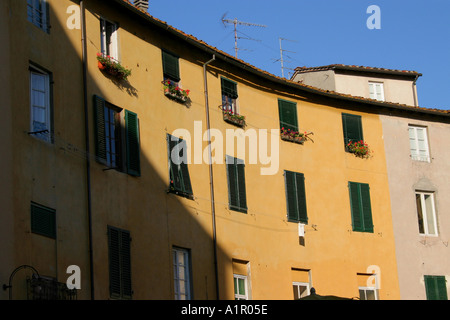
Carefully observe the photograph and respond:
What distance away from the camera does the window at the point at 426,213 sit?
3250 centimetres

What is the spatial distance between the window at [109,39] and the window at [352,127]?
10.4m

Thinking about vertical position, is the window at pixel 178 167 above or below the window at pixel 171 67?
below

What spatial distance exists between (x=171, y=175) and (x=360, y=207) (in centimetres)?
849

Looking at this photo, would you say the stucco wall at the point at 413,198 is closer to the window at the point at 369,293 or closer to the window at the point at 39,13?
the window at the point at 369,293

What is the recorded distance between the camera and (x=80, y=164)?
21.8 m

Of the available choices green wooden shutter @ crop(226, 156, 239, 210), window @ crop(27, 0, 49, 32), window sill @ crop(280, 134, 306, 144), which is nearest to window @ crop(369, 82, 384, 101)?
window sill @ crop(280, 134, 306, 144)

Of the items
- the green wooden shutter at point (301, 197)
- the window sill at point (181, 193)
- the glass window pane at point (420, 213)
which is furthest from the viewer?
the glass window pane at point (420, 213)

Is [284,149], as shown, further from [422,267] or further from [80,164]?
[80,164]

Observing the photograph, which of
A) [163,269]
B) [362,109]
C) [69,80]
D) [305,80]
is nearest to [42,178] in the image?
[69,80]

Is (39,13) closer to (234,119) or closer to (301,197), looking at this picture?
(234,119)

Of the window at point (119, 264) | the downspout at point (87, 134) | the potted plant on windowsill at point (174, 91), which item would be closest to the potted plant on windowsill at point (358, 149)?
the potted plant on windowsill at point (174, 91)

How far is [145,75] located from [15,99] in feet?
20.3

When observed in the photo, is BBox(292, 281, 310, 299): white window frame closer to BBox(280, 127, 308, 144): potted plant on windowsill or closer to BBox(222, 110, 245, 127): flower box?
BBox(280, 127, 308, 144): potted plant on windowsill

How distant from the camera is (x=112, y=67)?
77.5 ft
